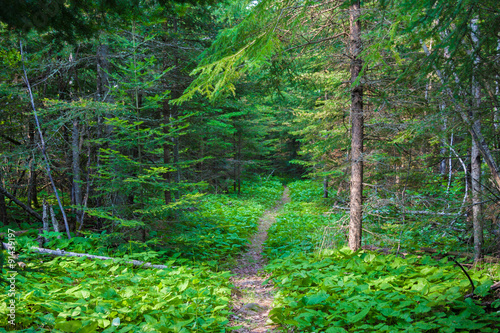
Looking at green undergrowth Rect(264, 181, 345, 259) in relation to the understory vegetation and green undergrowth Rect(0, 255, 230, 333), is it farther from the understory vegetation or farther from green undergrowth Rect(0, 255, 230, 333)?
green undergrowth Rect(0, 255, 230, 333)

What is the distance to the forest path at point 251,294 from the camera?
13.9 feet

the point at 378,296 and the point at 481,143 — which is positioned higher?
the point at 481,143

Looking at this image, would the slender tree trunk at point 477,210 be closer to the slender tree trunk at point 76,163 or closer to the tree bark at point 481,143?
the tree bark at point 481,143

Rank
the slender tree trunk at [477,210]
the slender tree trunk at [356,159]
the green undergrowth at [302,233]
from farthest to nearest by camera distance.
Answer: the green undergrowth at [302,233], the slender tree trunk at [356,159], the slender tree trunk at [477,210]

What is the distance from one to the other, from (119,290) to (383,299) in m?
3.91

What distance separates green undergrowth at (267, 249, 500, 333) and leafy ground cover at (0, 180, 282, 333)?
1.16 metres

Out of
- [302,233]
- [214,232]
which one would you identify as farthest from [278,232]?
[214,232]

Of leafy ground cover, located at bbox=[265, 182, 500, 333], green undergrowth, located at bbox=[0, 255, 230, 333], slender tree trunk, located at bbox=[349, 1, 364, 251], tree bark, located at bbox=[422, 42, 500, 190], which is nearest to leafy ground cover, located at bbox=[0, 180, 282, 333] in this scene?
green undergrowth, located at bbox=[0, 255, 230, 333]

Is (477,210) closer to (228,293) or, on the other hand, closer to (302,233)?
(228,293)

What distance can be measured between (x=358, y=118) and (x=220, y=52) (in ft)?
11.0

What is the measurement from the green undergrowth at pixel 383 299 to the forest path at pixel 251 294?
0.29m

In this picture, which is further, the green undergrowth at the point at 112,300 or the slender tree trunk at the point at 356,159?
the slender tree trunk at the point at 356,159

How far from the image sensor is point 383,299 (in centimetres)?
387

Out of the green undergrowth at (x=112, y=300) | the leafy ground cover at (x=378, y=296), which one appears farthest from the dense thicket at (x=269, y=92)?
the green undergrowth at (x=112, y=300)
